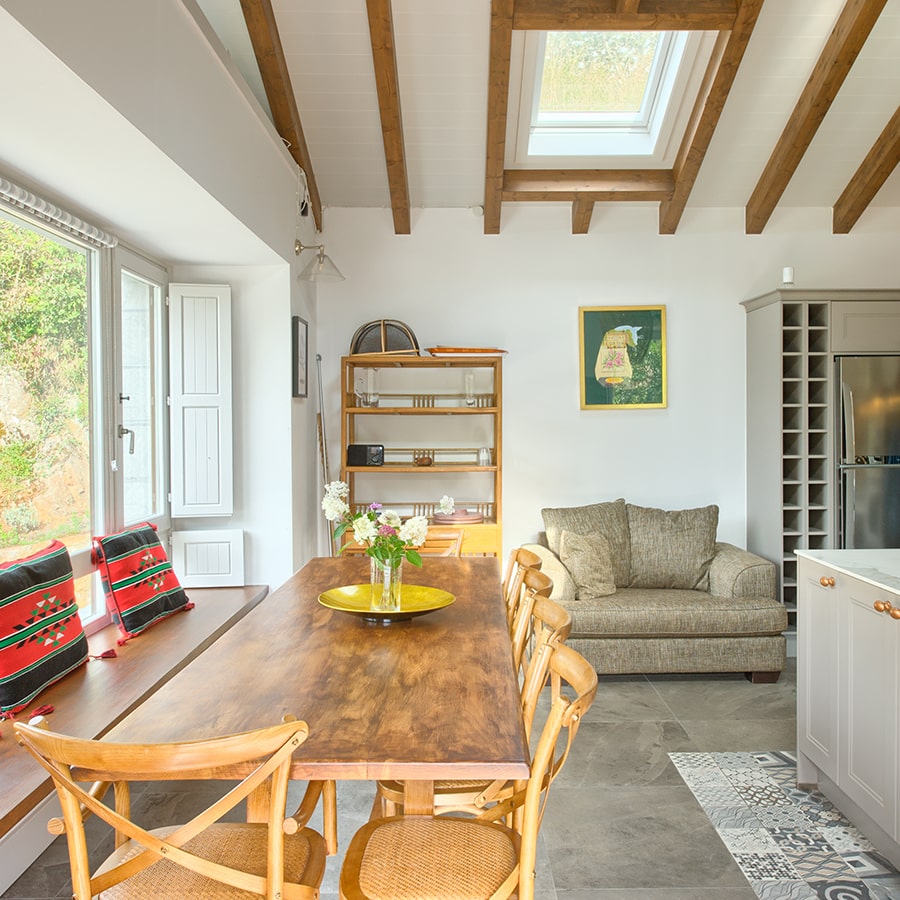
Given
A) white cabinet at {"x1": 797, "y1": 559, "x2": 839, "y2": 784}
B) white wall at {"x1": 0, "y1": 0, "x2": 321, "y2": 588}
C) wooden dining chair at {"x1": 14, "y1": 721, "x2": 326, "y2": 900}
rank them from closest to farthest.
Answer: wooden dining chair at {"x1": 14, "y1": 721, "x2": 326, "y2": 900} → white wall at {"x1": 0, "y1": 0, "x2": 321, "y2": 588} → white cabinet at {"x1": 797, "y1": 559, "x2": 839, "y2": 784}

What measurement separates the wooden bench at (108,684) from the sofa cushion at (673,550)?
2400mm

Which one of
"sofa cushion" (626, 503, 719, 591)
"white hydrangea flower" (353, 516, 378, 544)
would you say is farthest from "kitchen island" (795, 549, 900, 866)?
"sofa cushion" (626, 503, 719, 591)

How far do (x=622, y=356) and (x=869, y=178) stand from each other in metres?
1.90

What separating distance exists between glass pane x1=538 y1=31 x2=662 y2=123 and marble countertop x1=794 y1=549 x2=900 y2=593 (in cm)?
311

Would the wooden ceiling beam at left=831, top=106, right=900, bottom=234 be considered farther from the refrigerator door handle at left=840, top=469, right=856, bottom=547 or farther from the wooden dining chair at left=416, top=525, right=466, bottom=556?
the wooden dining chair at left=416, top=525, right=466, bottom=556

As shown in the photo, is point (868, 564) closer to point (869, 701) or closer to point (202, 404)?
point (869, 701)

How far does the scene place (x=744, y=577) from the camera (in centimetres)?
458

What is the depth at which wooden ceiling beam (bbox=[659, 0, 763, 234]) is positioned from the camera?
13.0ft

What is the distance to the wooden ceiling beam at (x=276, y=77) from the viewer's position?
3.86 meters

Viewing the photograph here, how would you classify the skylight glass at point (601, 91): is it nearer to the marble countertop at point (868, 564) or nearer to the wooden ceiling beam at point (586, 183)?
the wooden ceiling beam at point (586, 183)

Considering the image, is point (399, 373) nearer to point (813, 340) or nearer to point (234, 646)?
point (813, 340)

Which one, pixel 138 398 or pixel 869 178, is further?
pixel 869 178

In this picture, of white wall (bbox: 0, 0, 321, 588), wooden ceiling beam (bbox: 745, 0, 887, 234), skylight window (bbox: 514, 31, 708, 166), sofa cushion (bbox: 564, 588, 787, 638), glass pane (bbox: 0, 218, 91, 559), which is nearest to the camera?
white wall (bbox: 0, 0, 321, 588)

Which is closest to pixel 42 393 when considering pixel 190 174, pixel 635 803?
pixel 190 174
